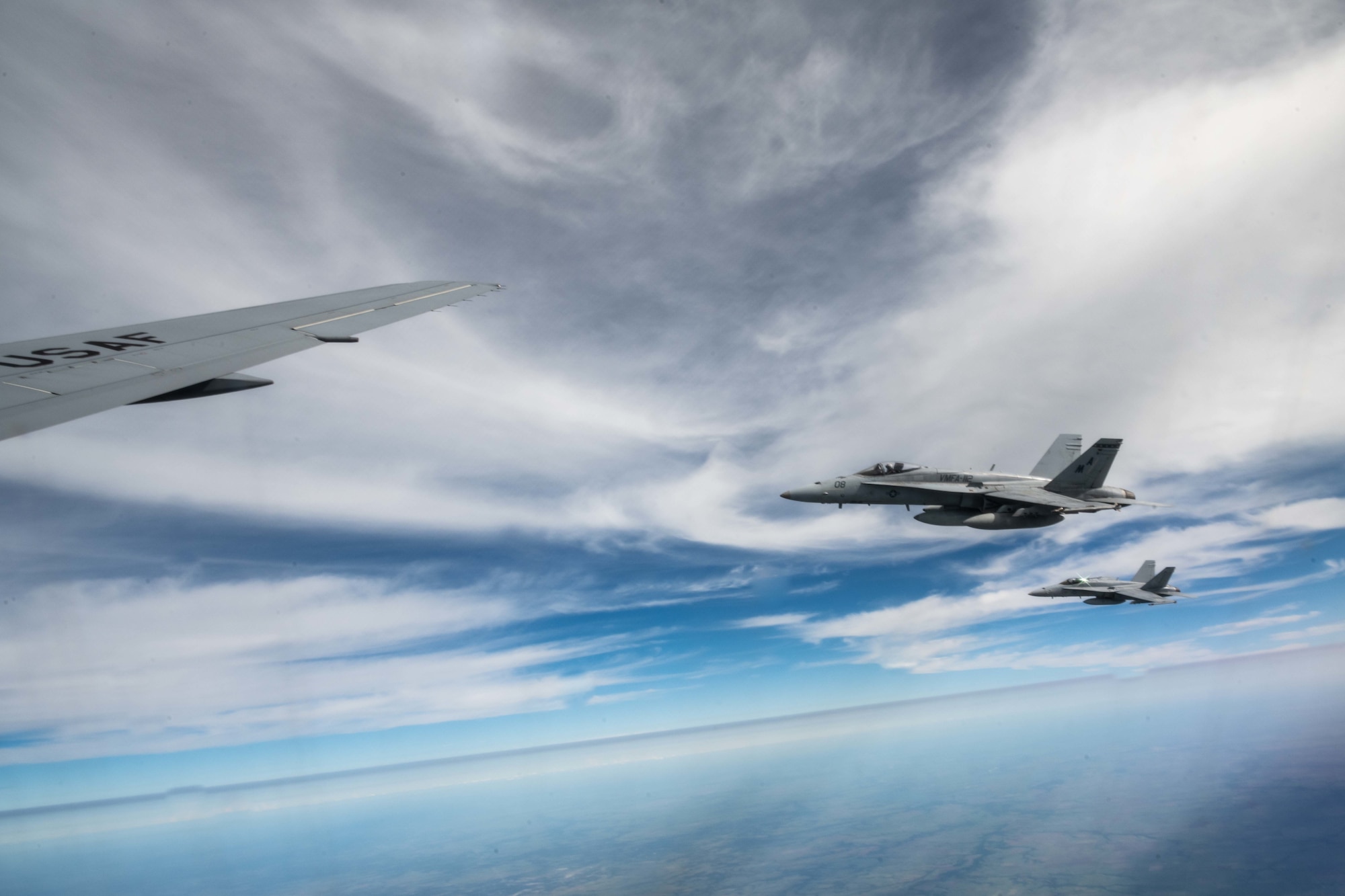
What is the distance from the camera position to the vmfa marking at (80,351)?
4.09 m

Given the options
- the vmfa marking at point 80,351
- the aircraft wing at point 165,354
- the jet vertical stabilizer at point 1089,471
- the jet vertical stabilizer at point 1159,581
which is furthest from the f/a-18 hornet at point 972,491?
the jet vertical stabilizer at point 1159,581

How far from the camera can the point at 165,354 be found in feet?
15.9

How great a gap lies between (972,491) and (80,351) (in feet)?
100

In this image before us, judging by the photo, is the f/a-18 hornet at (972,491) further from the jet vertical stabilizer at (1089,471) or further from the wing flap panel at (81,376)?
the wing flap panel at (81,376)

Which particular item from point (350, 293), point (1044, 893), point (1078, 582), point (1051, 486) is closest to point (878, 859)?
point (1044, 893)

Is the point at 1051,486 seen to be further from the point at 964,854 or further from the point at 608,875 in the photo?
the point at 608,875

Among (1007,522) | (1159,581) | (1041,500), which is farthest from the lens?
(1159,581)

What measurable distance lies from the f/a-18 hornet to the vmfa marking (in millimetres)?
23241

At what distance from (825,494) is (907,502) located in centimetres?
494

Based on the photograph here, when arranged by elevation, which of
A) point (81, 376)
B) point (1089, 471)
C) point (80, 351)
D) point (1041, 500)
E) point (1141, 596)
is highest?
point (1089, 471)

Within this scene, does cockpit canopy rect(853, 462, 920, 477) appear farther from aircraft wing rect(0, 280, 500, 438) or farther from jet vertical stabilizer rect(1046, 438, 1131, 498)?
aircraft wing rect(0, 280, 500, 438)

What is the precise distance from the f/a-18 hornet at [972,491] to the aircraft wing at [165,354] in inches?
839

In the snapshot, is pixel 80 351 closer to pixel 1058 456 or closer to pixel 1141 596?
pixel 1058 456

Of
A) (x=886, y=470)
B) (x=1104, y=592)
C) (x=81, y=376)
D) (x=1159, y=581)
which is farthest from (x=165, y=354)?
(x=1159, y=581)
